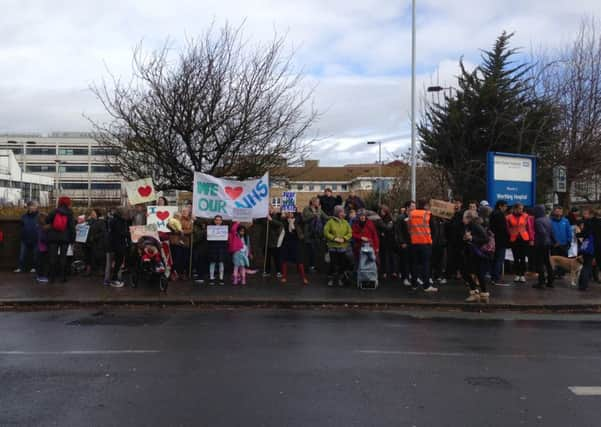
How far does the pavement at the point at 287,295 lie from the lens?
36.2 ft

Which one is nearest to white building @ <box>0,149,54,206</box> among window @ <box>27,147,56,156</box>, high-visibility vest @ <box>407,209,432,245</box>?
window @ <box>27,147,56,156</box>

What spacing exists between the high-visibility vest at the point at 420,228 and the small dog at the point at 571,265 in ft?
12.1

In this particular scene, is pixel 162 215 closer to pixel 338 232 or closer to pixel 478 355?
pixel 338 232

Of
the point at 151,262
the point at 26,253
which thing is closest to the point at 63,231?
the point at 151,262

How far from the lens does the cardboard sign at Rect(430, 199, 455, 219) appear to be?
13.6 metres

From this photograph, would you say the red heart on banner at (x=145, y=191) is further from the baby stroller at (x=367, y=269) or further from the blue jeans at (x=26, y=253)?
the baby stroller at (x=367, y=269)

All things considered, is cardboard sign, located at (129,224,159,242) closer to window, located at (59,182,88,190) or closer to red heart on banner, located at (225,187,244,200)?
red heart on banner, located at (225,187,244,200)

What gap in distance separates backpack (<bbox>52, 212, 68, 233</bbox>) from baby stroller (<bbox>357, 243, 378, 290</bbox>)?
673 cm

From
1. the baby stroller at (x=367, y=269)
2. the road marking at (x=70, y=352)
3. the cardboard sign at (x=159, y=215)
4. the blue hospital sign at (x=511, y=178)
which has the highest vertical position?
the blue hospital sign at (x=511, y=178)

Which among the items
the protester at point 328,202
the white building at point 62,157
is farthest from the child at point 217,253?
the white building at point 62,157

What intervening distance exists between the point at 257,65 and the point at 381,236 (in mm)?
7032

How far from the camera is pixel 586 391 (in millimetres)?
5605

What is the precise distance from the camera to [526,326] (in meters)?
9.25

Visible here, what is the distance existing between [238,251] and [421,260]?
4.12 meters
